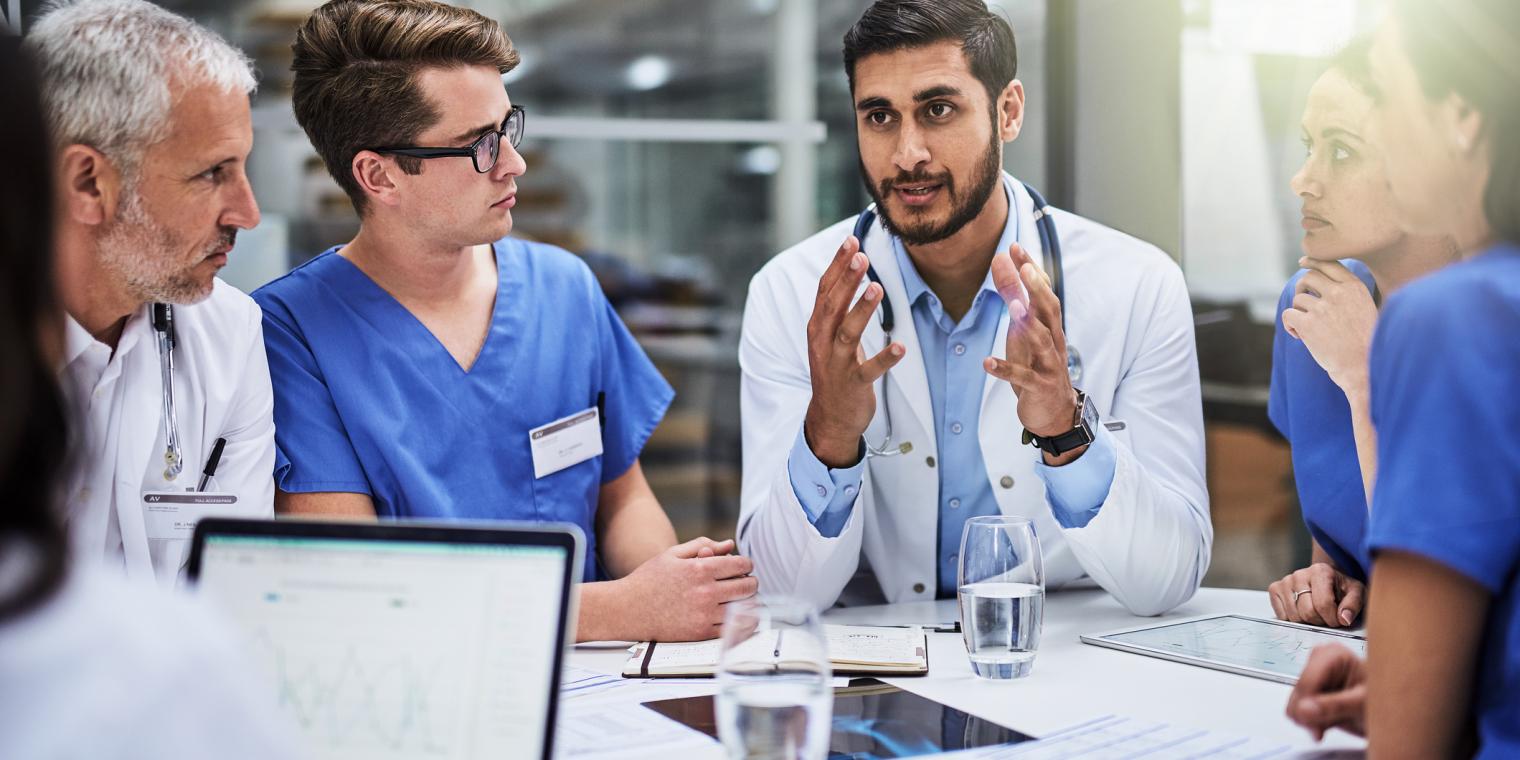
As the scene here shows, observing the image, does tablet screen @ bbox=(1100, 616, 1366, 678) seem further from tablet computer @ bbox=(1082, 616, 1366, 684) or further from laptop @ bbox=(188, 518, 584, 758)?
laptop @ bbox=(188, 518, 584, 758)

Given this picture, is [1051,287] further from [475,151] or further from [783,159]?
[783,159]

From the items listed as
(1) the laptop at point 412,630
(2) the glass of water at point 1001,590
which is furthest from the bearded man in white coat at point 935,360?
(1) the laptop at point 412,630

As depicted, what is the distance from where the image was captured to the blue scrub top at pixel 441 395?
194 centimetres

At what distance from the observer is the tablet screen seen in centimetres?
151

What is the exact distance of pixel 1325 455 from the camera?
191 cm

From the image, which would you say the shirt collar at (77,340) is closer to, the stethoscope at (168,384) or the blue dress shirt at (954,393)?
the stethoscope at (168,384)

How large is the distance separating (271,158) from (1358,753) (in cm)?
351

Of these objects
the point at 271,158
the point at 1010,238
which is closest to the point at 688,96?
the point at 271,158

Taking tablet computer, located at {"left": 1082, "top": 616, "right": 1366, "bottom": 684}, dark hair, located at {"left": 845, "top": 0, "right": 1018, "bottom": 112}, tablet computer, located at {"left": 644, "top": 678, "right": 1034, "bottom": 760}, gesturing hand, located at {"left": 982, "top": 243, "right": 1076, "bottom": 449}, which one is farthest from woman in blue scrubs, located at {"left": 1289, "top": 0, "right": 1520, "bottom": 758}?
dark hair, located at {"left": 845, "top": 0, "right": 1018, "bottom": 112}

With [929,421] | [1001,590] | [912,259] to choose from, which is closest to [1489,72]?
[1001,590]

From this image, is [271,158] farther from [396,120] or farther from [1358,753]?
[1358,753]

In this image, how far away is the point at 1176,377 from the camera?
2094 mm

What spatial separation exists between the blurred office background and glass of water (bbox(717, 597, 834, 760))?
220cm

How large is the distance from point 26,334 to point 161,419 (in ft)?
3.93
